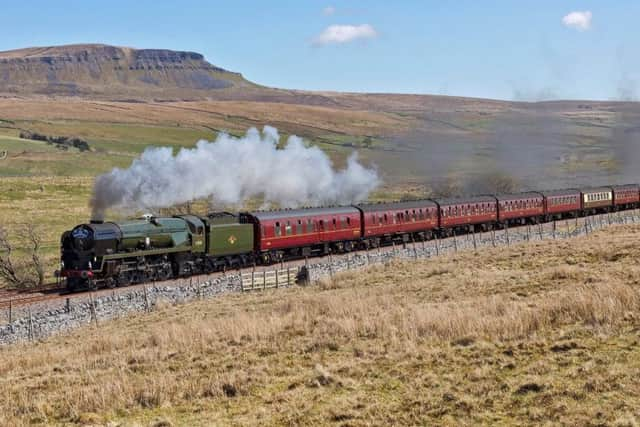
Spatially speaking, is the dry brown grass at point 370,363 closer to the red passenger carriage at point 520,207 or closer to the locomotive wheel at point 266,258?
the locomotive wheel at point 266,258

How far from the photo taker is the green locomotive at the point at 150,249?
32438 millimetres

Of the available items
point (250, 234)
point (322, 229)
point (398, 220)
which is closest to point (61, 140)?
point (398, 220)

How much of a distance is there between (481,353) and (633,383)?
3.56 m

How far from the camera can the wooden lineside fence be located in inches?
1364

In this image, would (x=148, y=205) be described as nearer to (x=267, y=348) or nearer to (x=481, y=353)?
(x=267, y=348)

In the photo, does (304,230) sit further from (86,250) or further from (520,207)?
(520,207)

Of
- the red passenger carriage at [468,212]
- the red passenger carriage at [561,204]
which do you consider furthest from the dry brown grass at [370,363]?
the red passenger carriage at [561,204]

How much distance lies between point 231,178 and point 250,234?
9748mm

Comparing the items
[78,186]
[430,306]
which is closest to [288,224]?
[430,306]

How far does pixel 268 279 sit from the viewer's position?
35188 millimetres

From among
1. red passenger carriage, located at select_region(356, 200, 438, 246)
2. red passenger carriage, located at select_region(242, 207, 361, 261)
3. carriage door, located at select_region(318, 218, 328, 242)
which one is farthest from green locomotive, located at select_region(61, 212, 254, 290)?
red passenger carriage, located at select_region(356, 200, 438, 246)

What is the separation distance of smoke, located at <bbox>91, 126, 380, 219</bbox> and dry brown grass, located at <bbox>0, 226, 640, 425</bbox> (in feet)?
52.0

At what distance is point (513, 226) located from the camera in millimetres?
63688

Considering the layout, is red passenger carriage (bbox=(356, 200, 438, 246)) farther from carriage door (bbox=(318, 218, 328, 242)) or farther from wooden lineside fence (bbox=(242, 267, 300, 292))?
wooden lineside fence (bbox=(242, 267, 300, 292))
